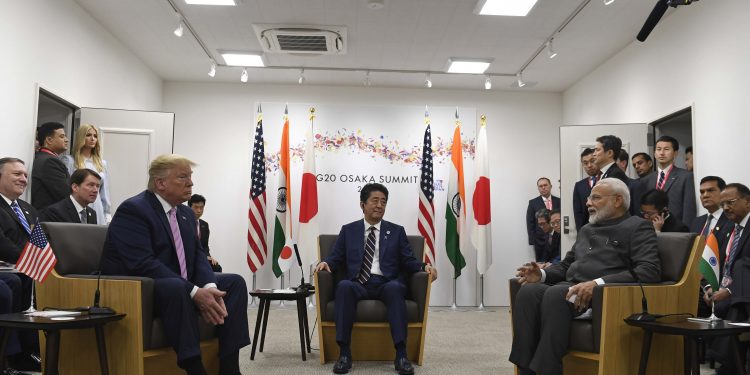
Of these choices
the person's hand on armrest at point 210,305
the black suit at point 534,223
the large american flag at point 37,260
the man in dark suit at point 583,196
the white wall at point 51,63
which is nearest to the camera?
the large american flag at point 37,260

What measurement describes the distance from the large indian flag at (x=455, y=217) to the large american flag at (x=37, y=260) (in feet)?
19.0

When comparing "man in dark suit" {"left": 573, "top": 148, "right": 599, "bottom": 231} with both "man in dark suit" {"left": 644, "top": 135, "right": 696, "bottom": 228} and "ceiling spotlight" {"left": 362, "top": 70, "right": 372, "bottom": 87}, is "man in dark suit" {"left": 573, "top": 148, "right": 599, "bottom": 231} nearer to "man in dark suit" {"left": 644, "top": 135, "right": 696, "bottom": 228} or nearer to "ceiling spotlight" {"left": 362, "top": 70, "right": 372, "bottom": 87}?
"man in dark suit" {"left": 644, "top": 135, "right": 696, "bottom": 228}

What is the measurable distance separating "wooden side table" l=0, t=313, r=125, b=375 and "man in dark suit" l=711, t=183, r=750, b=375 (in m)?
2.97

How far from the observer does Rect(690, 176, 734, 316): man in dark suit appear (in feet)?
13.8

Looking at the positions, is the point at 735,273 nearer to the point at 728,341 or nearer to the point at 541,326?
the point at 728,341

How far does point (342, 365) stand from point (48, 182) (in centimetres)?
289

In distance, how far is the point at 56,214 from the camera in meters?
4.41

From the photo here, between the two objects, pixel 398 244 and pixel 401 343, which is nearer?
pixel 401 343

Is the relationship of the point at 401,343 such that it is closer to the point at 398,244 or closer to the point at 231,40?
the point at 398,244

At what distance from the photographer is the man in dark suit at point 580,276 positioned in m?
2.93

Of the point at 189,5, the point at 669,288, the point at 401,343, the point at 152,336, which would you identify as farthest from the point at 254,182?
the point at 669,288

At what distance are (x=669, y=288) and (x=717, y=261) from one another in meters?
1.61

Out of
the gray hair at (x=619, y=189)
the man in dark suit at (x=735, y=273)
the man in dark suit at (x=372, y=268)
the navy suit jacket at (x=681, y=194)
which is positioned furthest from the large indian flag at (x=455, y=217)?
the gray hair at (x=619, y=189)

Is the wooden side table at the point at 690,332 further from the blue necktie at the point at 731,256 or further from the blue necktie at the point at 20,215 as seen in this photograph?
the blue necktie at the point at 20,215
